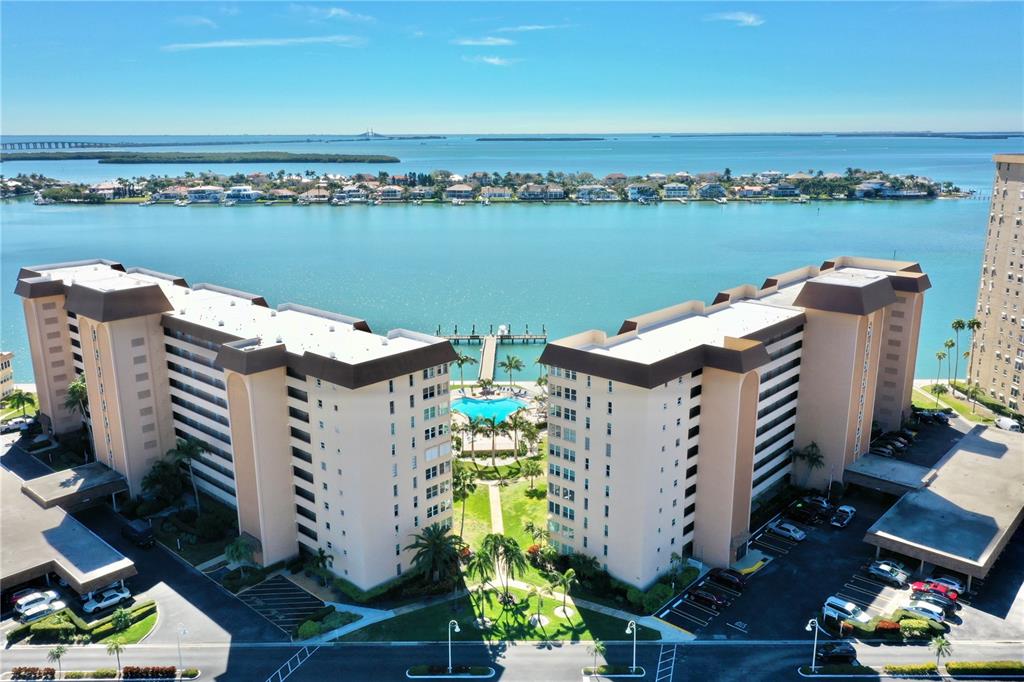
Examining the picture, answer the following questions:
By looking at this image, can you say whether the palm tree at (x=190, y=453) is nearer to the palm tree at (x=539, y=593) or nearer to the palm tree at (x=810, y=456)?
the palm tree at (x=539, y=593)

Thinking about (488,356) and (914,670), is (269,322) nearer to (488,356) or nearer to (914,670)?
(488,356)

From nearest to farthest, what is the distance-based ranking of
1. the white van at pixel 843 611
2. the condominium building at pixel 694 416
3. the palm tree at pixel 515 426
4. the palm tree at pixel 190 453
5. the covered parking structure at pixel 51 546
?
the white van at pixel 843 611
the condominium building at pixel 694 416
the covered parking structure at pixel 51 546
the palm tree at pixel 190 453
the palm tree at pixel 515 426

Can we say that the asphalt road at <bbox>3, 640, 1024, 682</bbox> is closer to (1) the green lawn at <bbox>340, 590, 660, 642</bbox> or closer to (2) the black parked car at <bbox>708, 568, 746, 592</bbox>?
(1) the green lawn at <bbox>340, 590, 660, 642</bbox>

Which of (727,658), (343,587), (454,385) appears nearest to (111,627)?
(343,587)

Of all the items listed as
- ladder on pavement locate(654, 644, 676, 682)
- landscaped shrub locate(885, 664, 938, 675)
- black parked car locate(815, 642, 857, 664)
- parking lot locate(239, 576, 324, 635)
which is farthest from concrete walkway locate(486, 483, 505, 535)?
landscaped shrub locate(885, 664, 938, 675)

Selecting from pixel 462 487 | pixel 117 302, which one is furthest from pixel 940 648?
pixel 117 302

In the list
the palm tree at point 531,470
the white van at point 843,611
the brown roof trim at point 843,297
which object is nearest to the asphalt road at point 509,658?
the white van at point 843,611
